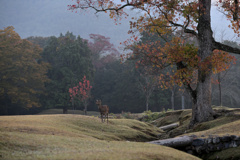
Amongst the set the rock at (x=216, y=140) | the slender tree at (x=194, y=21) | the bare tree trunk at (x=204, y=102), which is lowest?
the rock at (x=216, y=140)

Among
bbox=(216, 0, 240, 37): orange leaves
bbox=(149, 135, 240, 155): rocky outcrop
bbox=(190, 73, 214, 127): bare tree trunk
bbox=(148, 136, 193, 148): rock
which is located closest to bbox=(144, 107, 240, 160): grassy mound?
bbox=(149, 135, 240, 155): rocky outcrop

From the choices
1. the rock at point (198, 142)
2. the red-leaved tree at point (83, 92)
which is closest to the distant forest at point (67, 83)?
the red-leaved tree at point (83, 92)

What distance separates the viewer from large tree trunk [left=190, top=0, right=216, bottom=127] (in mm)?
15914

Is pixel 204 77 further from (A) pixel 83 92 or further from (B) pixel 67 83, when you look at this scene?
(B) pixel 67 83

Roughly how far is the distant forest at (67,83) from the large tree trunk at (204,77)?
21736 mm

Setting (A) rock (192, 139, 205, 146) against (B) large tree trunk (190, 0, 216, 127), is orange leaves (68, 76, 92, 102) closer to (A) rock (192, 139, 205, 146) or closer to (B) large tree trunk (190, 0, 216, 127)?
(B) large tree trunk (190, 0, 216, 127)

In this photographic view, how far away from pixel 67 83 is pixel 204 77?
31162 millimetres

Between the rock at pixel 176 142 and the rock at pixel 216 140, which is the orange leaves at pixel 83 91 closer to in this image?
the rock at pixel 176 142

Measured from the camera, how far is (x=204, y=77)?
15992 millimetres

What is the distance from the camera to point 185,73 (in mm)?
15906

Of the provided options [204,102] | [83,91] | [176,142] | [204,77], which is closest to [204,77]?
[204,77]

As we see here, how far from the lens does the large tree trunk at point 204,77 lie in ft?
52.2

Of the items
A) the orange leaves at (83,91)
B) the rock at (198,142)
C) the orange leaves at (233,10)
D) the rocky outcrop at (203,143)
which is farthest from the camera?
the orange leaves at (83,91)

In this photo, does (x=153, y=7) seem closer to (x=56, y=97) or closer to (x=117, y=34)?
(x=56, y=97)
